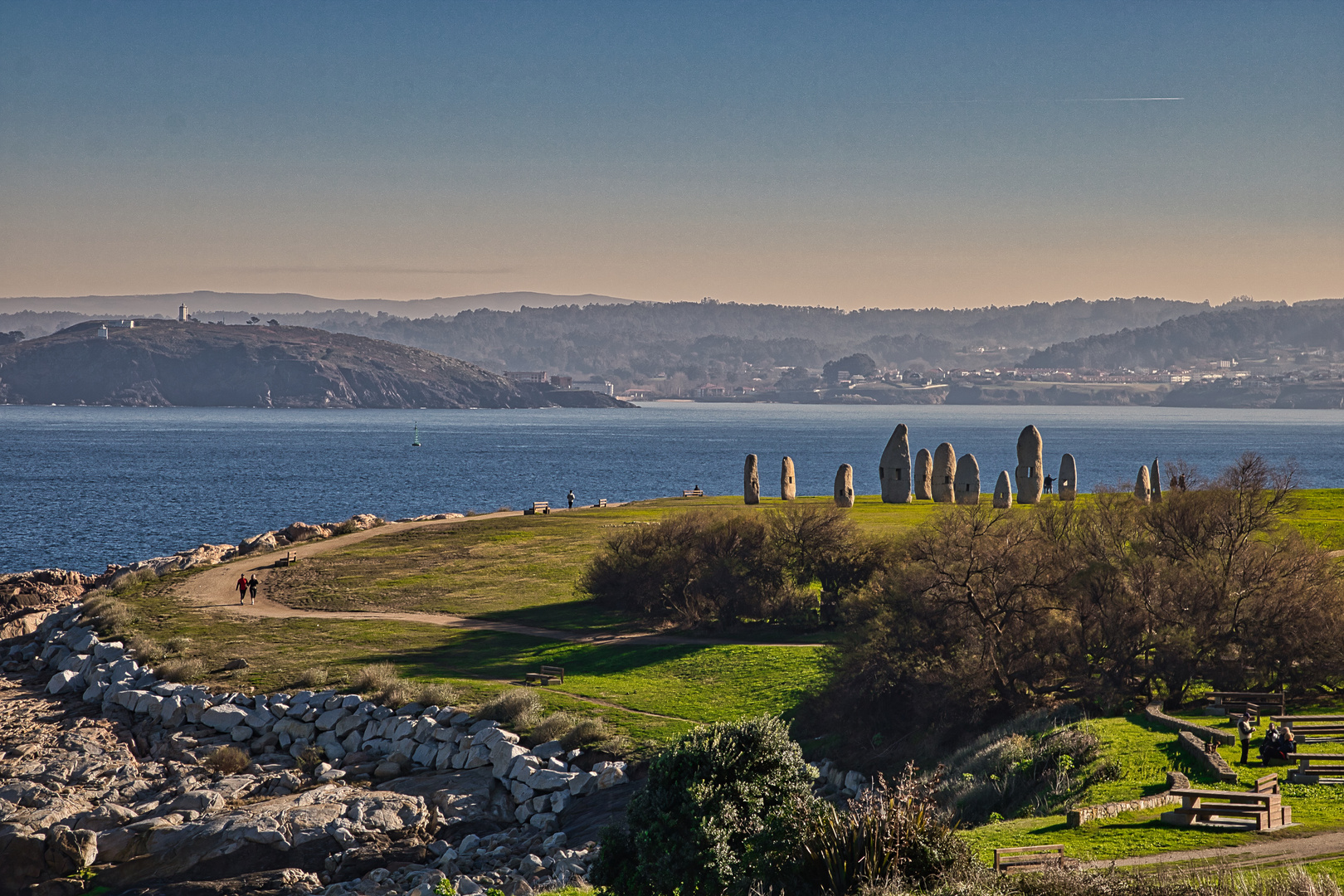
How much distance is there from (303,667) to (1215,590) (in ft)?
77.8

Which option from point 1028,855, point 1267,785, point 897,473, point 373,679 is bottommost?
point 373,679

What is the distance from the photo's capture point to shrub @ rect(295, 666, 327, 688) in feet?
99.4

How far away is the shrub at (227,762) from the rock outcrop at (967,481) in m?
38.7

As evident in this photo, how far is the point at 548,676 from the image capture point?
29766 millimetres

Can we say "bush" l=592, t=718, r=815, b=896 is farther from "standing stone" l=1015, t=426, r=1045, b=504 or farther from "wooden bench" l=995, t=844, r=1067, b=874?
"standing stone" l=1015, t=426, r=1045, b=504

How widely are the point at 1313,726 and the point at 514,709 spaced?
55.0 feet

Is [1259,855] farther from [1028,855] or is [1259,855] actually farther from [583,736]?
[583,736]

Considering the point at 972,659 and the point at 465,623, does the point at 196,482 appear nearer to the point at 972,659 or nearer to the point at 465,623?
the point at 465,623

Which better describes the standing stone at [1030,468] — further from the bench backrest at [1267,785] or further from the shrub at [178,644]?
the bench backrest at [1267,785]

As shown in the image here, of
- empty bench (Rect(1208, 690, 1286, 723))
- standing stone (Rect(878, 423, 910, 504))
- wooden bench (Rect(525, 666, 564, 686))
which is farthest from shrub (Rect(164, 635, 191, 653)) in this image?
standing stone (Rect(878, 423, 910, 504))

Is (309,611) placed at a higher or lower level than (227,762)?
higher

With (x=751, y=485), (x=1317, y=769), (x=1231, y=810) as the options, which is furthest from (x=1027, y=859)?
(x=751, y=485)

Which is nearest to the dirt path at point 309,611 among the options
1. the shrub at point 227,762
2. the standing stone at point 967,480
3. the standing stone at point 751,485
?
the shrub at point 227,762

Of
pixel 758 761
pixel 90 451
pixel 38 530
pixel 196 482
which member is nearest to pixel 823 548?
pixel 758 761
